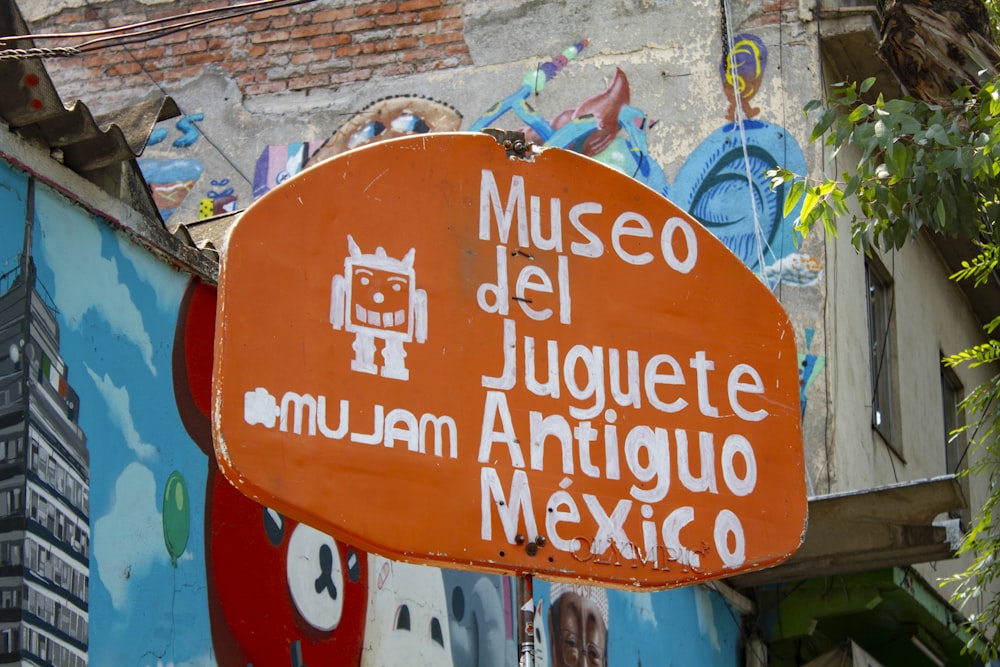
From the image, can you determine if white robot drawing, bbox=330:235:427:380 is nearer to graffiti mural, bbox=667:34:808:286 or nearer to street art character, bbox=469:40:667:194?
graffiti mural, bbox=667:34:808:286

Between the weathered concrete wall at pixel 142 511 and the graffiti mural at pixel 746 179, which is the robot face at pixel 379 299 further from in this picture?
the graffiti mural at pixel 746 179

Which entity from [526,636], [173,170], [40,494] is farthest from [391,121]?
[526,636]

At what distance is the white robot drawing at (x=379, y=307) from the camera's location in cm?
430

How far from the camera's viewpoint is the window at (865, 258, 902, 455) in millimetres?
11211

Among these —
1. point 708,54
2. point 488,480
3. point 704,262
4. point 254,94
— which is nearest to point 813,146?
point 708,54

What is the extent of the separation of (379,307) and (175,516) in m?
1.48

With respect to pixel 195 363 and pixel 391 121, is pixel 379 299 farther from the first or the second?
pixel 391 121

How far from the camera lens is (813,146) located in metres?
10.2

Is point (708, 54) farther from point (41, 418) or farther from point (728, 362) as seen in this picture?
point (41, 418)

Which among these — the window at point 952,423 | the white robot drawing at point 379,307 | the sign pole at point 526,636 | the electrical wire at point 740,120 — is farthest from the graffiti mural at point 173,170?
the sign pole at point 526,636

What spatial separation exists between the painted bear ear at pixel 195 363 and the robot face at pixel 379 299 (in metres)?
1.33

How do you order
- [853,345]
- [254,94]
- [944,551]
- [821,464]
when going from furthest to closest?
[254,94] → [853,345] → [821,464] → [944,551]

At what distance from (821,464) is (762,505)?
514 centimetres

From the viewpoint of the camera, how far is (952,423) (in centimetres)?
1366
